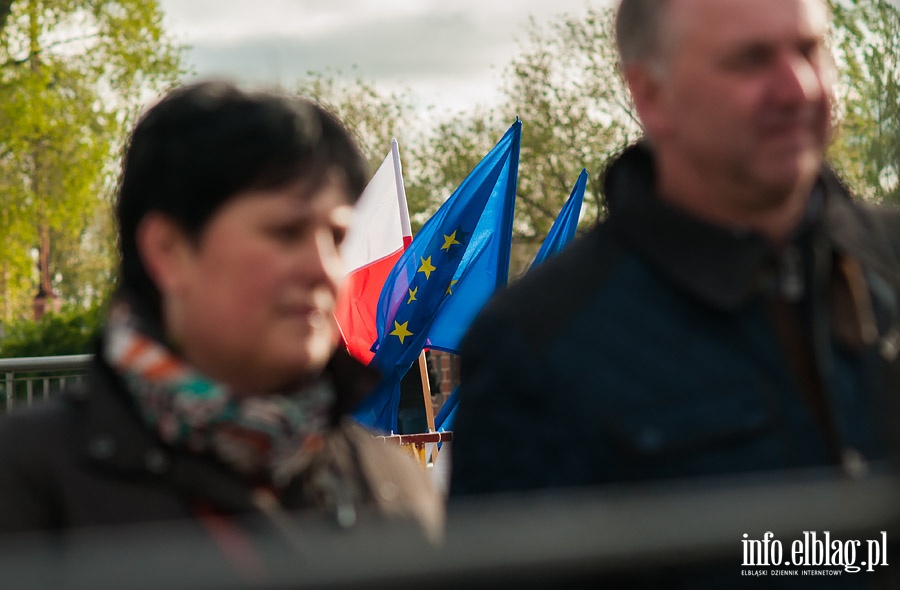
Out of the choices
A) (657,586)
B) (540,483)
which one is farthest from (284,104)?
(657,586)

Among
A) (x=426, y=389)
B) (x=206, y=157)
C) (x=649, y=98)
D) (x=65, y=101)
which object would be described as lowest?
(x=426, y=389)

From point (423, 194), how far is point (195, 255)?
37389 millimetres

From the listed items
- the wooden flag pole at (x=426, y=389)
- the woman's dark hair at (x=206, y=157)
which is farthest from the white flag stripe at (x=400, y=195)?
the woman's dark hair at (x=206, y=157)

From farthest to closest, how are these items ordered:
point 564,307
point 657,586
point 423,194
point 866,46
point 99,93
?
point 423,194, point 99,93, point 866,46, point 564,307, point 657,586

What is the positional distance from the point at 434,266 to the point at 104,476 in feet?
20.7

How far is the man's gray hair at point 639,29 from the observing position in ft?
6.79

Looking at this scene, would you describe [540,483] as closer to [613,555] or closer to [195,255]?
[195,255]

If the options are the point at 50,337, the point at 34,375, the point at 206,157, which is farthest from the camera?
the point at 50,337

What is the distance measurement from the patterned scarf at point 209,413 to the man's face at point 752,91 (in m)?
0.74

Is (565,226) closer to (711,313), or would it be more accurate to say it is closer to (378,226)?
(378,226)

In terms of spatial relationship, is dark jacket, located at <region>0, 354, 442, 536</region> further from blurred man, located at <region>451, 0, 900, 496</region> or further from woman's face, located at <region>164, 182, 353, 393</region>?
blurred man, located at <region>451, 0, 900, 496</region>

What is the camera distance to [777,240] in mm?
1992

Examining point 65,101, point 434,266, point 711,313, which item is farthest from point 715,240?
point 65,101

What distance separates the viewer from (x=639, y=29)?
2.14 m
